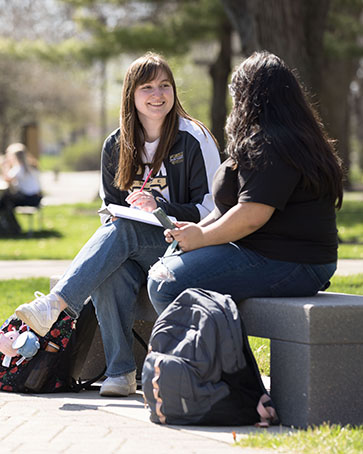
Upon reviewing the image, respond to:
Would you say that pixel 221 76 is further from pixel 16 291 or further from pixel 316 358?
pixel 316 358

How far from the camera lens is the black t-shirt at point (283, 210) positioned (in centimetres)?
409

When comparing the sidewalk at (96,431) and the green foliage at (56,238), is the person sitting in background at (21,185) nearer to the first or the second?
the green foliage at (56,238)

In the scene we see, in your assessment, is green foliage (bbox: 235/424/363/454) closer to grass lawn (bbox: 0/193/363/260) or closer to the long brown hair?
the long brown hair

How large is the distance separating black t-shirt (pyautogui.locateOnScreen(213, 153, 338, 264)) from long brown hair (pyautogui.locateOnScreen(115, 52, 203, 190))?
3.03 ft

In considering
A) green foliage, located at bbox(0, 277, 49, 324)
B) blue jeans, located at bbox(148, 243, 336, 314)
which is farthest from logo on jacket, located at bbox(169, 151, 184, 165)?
green foliage, located at bbox(0, 277, 49, 324)

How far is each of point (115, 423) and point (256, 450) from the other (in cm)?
80

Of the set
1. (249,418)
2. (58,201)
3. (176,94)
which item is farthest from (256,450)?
(58,201)

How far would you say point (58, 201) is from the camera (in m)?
25.0

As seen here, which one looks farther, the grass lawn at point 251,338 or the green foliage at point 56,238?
the green foliage at point 56,238

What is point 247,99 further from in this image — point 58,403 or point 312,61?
point 312,61

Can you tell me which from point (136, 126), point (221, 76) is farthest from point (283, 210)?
point (221, 76)

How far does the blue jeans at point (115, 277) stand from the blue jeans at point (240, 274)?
465mm

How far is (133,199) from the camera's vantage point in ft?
16.2

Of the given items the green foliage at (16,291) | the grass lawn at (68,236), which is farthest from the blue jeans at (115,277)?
the grass lawn at (68,236)
